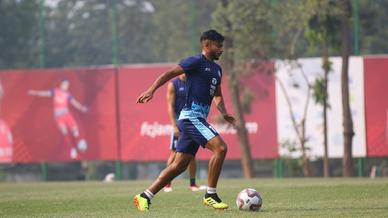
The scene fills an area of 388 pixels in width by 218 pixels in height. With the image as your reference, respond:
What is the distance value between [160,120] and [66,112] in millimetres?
3329

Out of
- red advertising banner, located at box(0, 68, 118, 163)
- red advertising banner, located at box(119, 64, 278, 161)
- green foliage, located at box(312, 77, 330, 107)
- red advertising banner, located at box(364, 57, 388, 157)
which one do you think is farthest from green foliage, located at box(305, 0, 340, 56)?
red advertising banner, located at box(0, 68, 118, 163)

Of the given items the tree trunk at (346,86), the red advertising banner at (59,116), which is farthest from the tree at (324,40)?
the red advertising banner at (59,116)

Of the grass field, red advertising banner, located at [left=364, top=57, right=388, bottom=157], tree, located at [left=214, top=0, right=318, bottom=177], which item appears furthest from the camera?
tree, located at [left=214, top=0, right=318, bottom=177]

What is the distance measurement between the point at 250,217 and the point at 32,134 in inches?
887

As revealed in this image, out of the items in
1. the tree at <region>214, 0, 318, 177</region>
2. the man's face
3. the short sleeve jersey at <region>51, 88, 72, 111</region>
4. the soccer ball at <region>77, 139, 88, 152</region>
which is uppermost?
the tree at <region>214, 0, 318, 177</region>

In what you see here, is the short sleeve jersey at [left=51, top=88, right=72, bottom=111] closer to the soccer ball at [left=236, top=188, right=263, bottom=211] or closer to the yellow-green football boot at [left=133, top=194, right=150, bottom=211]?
the yellow-green football boot at [left=133, top=194, right=150, bottom=211]

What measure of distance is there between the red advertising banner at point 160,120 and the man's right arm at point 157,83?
18.4 m

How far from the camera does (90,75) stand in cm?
3225

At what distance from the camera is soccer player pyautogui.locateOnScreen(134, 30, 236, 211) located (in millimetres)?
11992

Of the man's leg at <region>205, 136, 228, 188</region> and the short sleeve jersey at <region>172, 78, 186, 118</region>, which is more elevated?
the short sleeve jersey at <region>172, 78, 186, 118</region>

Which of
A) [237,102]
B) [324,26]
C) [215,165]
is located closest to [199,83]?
[215,165]

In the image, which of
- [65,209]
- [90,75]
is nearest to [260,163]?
[90,75]

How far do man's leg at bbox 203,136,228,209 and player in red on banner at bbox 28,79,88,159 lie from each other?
66.7ft

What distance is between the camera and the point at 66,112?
106 feet
